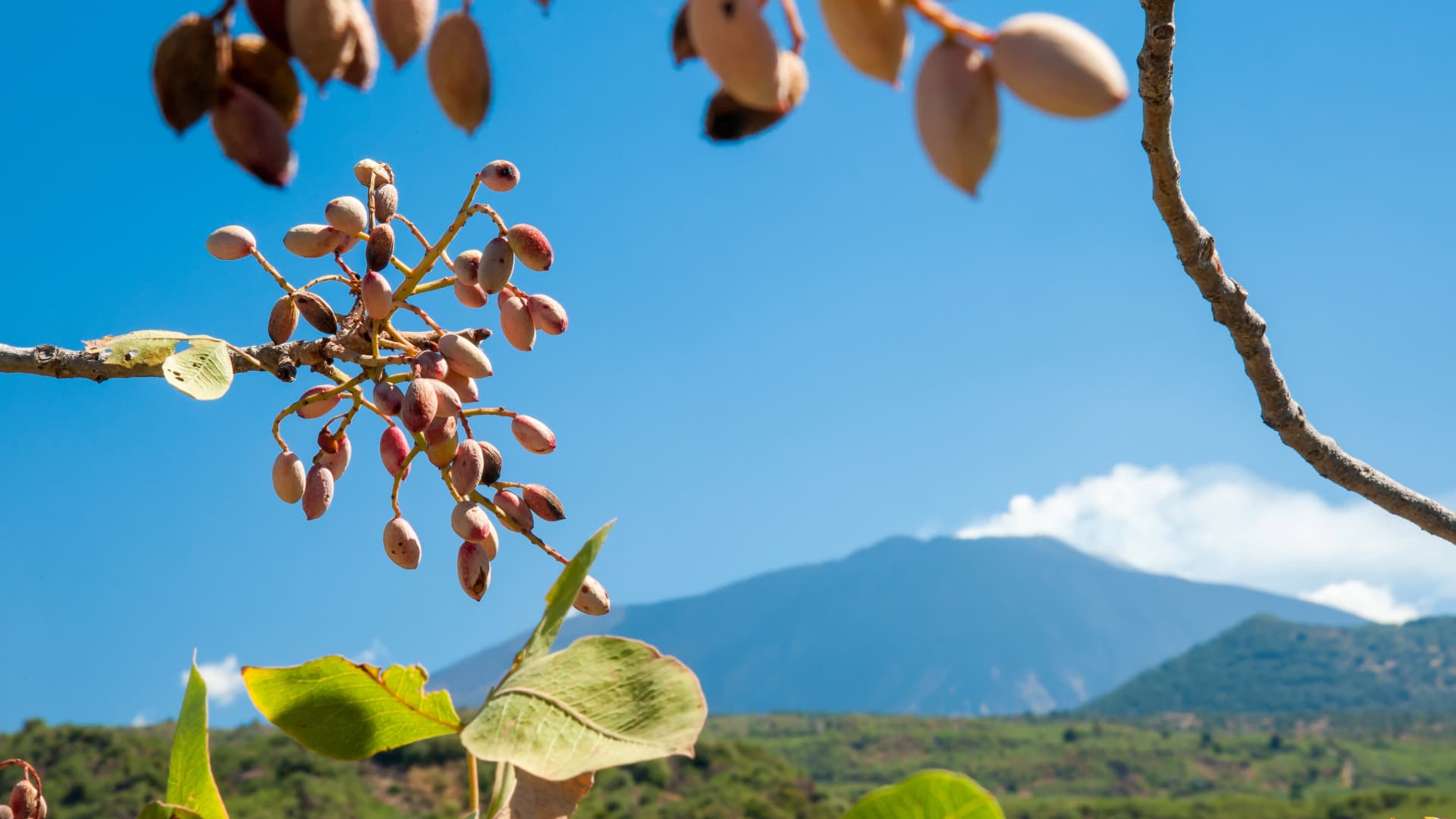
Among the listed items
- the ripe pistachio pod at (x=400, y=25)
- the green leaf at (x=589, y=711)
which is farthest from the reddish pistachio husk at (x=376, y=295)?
the ripe pistachio pod at (x=400, y=25)

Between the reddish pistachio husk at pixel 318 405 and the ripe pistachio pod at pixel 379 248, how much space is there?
16cm

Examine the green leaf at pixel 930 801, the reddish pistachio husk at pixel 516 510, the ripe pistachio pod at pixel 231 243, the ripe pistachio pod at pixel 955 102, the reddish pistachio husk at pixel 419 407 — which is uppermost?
the ripe pistachio pod at pixel 231 243

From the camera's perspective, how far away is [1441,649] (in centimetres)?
8838

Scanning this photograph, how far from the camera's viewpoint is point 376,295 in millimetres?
1328

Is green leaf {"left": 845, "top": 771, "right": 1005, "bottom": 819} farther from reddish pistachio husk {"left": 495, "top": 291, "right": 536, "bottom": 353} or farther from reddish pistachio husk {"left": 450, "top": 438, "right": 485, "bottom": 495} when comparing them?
reddish pistachio husk {"left": 495, "top": 291, "right": 536, "bottom": 353}

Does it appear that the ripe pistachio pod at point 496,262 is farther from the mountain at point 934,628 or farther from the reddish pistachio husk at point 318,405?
the mountain at point 934,628

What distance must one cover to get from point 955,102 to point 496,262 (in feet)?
3.07

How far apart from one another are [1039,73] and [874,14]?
71 millimetres

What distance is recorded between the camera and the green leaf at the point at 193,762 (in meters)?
0.79

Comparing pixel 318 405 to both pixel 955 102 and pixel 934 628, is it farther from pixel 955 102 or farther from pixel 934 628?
pixel 934 628

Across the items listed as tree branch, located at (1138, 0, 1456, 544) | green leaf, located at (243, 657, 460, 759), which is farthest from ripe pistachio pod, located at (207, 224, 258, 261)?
tree branch, located at (1138, 0, 1456, 544)

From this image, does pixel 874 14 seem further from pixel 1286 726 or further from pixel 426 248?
pixel 1286 726

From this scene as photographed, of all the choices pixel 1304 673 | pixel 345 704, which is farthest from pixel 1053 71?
pixel 1304 673

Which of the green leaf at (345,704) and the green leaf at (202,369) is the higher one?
the green leaf at (202,369)
